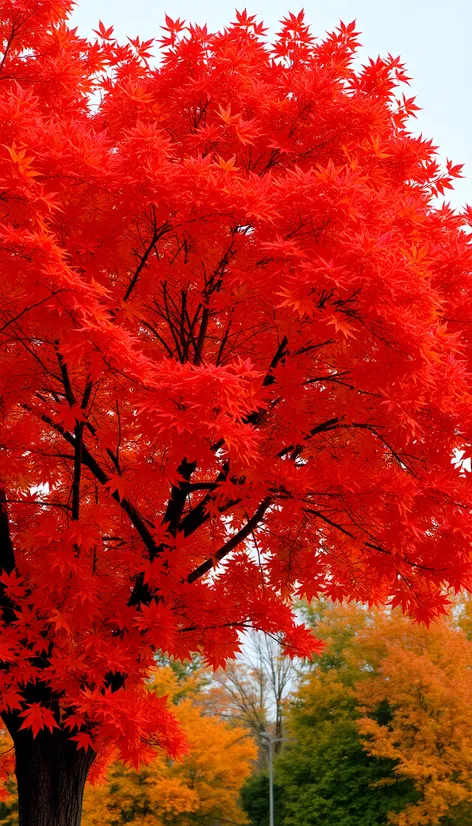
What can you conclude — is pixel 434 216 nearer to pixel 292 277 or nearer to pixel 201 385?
pixel 292 277

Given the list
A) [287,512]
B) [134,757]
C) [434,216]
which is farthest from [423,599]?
[434,216]

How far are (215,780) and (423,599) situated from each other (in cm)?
2018

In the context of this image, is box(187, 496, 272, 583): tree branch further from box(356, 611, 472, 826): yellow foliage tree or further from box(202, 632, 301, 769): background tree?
box(202, 632, 301, 769): background tree

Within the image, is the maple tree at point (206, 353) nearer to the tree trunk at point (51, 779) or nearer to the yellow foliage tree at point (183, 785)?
the tree trunk at point (51, 779)

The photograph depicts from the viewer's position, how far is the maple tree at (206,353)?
6.53 m

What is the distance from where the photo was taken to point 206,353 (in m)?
9.36

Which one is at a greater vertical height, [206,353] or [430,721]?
[206,353]

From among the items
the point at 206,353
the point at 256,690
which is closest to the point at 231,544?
the point at 206,353

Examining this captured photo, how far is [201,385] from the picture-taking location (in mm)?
6055

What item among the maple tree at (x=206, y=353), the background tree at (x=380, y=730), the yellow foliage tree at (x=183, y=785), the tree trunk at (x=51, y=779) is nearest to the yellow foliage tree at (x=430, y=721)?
the background tree at (x=380, y=730)

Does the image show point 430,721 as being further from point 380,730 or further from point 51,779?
point 51,779

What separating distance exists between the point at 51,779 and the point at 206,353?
4436mm

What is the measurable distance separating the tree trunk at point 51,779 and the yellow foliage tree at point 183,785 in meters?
17.2

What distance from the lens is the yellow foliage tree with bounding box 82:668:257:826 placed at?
25438 mm
